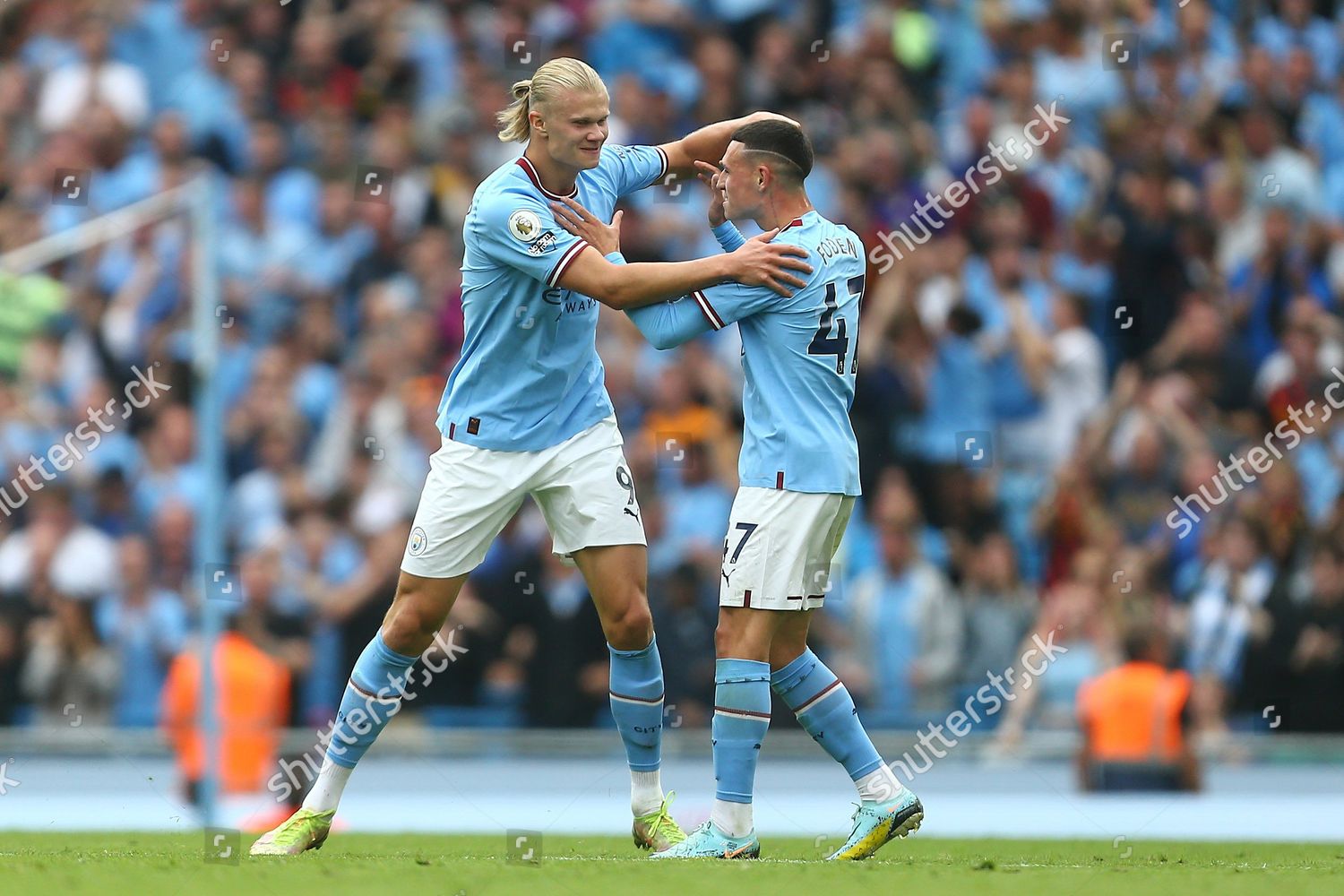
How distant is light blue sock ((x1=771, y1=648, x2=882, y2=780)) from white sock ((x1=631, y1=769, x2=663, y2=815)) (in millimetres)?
624

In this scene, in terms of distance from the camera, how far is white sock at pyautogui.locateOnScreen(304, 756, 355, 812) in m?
7.24

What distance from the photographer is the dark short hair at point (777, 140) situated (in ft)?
22.8

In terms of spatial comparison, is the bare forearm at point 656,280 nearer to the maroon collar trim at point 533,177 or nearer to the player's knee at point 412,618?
the maroon collar trim at point 533,177

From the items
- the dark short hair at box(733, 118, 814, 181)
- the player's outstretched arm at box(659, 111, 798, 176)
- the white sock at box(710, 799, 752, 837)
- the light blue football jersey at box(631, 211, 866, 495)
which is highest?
the player's outstretched arm at box(659, 111, 798, 176)

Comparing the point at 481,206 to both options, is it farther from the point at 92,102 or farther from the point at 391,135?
the point at 92,102

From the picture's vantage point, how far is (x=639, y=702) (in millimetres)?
7395

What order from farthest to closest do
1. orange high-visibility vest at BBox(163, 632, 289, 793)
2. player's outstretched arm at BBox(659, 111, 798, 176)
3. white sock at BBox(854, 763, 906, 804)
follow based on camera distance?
1. orange high-visibility vest at BBox(163, 632, 289, 793)
2. player's outstretched arm at BBox(659, 111, 798, 176)
3. white sock at BBox(854, 763, 906, 804)

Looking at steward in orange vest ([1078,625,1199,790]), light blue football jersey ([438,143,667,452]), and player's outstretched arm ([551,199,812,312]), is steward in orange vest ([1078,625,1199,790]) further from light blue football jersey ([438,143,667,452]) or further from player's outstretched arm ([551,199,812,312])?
player's outstretched arm ([551,199,812,312])

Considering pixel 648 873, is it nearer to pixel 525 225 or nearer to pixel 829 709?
pixel 829 709

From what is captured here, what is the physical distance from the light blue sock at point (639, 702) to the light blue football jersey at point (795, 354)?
845mm

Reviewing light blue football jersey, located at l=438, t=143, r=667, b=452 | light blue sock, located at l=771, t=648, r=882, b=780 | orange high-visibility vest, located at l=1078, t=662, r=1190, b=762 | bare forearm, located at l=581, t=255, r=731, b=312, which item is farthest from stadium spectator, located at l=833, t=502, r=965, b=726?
bare forearm, located at l=581, t=255, r=731, b=312

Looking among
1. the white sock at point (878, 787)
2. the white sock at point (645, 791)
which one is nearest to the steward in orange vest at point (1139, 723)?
the white sock at point (878, 787)

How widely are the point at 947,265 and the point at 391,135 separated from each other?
404 cm

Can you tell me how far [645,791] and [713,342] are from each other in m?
5.88
